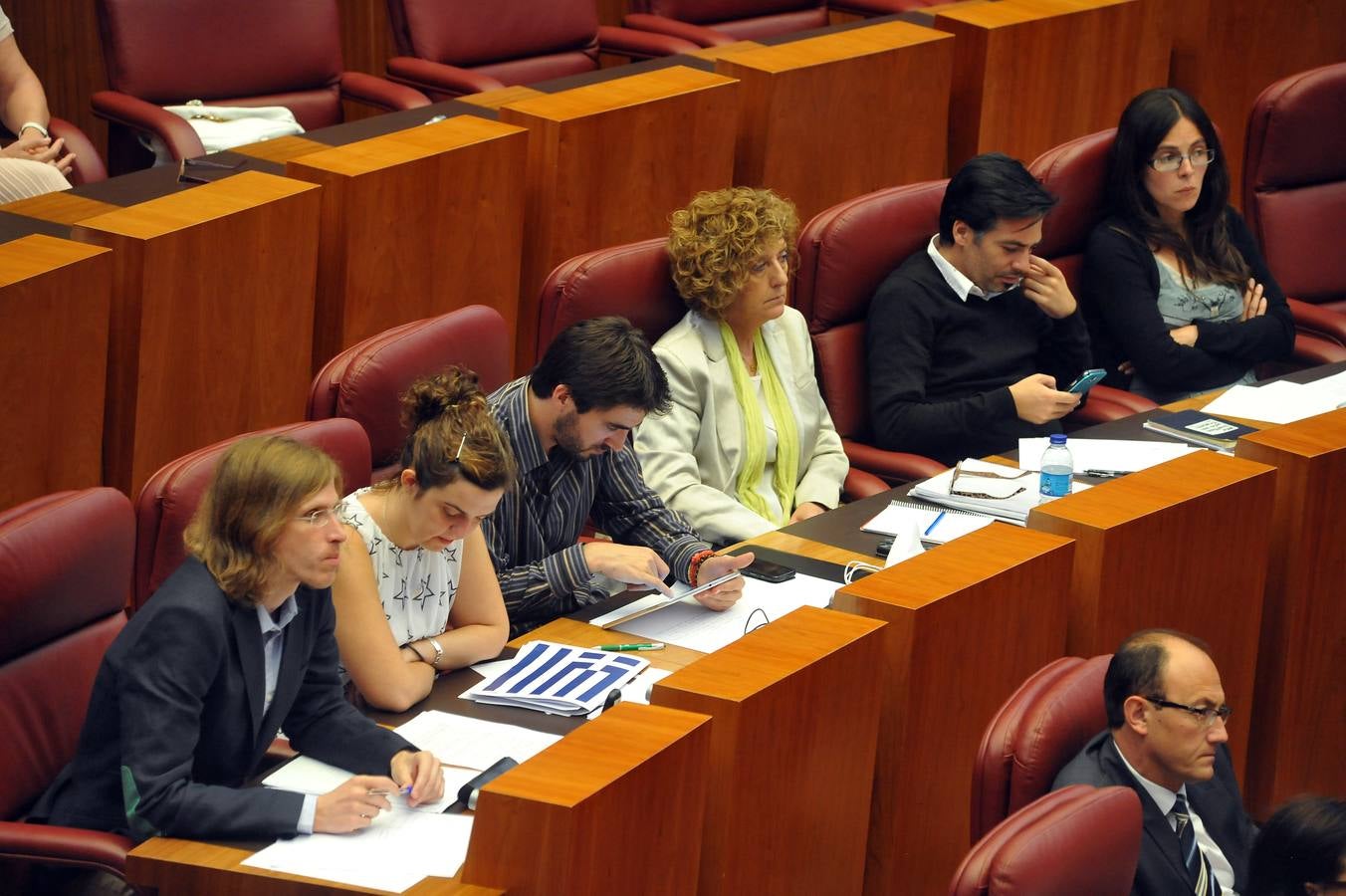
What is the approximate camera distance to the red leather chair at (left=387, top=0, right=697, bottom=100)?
3385 millimetres

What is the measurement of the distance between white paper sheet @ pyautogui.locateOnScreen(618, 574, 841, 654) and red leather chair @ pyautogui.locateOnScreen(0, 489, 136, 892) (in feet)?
1.94

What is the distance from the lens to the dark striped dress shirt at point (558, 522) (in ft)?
7.13

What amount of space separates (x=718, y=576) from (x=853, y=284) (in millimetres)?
803

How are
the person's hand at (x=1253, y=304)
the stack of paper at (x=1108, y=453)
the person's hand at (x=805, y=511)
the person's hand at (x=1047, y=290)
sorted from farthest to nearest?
the person's hand at (x=1253, y=304) < the person's hand at (x=1047, y=290) < the person's hand at (x=805, y=511) < the stack of paper at (x=1108, y=453)

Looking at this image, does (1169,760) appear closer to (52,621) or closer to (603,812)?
(603,812)

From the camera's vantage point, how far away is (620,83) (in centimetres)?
291

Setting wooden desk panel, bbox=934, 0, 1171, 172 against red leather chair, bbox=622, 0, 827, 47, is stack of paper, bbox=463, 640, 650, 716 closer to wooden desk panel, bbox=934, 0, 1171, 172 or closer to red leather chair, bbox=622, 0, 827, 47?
wooden desk panel, bbox=934, 0, 1171, 172

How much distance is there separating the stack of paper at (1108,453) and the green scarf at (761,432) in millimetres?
335

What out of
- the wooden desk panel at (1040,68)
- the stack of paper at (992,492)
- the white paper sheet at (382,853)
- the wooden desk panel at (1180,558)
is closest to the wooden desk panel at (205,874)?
the white paper sheet at (382,853)

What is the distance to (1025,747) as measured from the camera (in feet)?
5.76

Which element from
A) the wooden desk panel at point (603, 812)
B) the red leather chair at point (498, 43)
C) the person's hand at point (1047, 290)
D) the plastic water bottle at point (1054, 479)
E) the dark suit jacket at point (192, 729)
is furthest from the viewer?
the red leather chair at point (498, 43)

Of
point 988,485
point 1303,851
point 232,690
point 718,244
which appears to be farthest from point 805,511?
point 232,690

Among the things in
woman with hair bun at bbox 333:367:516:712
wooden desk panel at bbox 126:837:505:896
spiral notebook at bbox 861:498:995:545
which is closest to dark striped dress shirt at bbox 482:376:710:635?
woman with hair bun at bbox 333:367:516:712

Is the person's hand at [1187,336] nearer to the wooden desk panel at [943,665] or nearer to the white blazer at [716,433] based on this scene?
the white blazer at [716,433]
